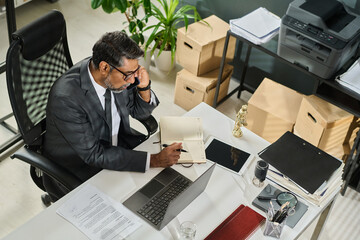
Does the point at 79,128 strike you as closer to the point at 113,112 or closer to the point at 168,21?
the point at 113,112

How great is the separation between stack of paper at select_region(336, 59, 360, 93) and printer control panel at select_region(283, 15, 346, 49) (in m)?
0.24

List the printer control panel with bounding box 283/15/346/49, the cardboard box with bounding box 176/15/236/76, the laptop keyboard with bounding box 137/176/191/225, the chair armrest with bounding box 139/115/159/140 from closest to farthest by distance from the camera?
the laptop keyboard with bounding box 137/176/191/225, the chair armrest with bounding box 139/115/159/140, the printer control panel with bounding box 283/15/346/49, the cardboard box with bounding box 176/15/236/76

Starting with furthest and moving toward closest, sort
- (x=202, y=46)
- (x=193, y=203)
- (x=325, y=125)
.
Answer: (x=202, y=46) → (x=325, y=125) → (x=193, y=203)

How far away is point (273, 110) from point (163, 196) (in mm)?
1505

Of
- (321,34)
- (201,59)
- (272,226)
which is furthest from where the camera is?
(201,59)

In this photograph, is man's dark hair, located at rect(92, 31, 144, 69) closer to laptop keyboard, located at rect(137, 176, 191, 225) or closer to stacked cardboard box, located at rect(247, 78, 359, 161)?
laptop keyboard, located at rect(137, 176, 191, 225)

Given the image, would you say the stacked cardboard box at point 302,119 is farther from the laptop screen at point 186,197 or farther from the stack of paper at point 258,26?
the laptop screen at point 186,197

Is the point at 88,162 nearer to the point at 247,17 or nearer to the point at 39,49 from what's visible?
the point at 39,49

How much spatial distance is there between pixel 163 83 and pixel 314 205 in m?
2.18

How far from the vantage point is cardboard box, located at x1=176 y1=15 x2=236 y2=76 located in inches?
147

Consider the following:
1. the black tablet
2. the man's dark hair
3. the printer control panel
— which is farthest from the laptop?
the printer control panel

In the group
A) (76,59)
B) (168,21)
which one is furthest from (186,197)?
(76,59)

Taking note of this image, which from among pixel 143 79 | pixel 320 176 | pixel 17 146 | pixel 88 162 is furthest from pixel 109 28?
pixel 320 176

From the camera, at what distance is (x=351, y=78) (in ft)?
10.2
